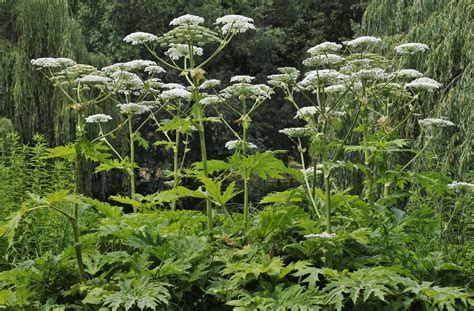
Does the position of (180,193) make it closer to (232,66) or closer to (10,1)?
(10,1)

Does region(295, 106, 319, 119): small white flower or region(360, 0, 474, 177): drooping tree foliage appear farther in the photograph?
region(360, 0, 474, 177): drooping tree foliage

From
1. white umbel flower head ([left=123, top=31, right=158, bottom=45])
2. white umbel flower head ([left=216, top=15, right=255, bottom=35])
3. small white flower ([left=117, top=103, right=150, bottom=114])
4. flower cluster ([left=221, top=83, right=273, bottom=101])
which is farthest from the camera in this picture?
small white flower ([left=117, top=103, right=150, bottom=114])

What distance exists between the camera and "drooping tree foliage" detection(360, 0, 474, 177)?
8.56 meters

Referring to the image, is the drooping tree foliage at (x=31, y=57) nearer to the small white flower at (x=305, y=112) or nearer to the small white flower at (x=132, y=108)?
the small white flower at (x=132, y=108)

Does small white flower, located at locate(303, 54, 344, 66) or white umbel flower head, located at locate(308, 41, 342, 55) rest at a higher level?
white umbel flower head, located at locate(308, 41, 342, 55)

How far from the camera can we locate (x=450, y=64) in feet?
29.5

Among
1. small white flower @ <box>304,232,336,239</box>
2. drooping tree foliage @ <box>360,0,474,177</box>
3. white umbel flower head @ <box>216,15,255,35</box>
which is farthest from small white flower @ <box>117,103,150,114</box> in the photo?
drooping tree foliage @ <box>360,0,474,177</box>

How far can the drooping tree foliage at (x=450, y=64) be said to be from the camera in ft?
28.1

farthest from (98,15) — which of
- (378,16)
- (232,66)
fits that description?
(378,16)

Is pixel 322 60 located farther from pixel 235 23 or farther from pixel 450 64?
pixel 450 64

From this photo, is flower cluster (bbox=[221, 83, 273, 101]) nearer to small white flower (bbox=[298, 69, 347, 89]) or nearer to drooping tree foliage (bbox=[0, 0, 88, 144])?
small white flower (bbox=[298, 69, 347, 89])

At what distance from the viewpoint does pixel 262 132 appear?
18.0 meters

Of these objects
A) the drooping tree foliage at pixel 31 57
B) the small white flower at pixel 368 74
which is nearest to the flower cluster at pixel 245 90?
the small white flower at pixel 368 74

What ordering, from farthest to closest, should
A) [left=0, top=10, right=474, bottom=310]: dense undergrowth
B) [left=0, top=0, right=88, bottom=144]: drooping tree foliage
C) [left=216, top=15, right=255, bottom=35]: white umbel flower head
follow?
[left=0, top=0, right=88, bottom=144]: drooping tree foliage
[left=216, top=15, right=255, bottom=35]: white umbel flower head
[left=0, top=10, right=474, bottom=310]: dense undergrowth
